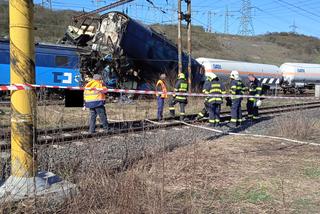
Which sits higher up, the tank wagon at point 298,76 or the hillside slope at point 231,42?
the hillside slope at point 231,42

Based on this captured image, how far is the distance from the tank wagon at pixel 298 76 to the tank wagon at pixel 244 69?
182cm

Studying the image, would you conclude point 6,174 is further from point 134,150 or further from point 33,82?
point 134,150

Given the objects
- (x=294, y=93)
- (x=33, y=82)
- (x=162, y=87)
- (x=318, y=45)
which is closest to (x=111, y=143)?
(x=33, y=82)

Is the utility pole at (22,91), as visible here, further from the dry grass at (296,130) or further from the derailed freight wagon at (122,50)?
the derailed freight wagon at (122,50)

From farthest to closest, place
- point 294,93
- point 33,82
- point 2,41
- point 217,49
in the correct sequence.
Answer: point 217,49
point 294,93
point 2,41
point 33,82

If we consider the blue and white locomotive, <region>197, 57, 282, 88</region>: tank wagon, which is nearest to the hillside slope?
<region>197, 57, 282, 88</region>: tank wagon

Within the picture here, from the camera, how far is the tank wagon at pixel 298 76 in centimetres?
3928

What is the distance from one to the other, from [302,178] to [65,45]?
1636cm

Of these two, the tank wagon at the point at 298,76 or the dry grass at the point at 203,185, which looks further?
the tank wagon at the point at 298,76

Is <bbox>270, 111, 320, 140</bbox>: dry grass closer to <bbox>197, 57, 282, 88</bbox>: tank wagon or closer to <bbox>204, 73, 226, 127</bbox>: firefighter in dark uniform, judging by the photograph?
<bbox>204, 73, 226, 127</bbox>: firefighter in dark uniform

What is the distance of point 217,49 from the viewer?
6756 cm

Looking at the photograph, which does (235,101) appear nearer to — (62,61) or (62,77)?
(62,77)

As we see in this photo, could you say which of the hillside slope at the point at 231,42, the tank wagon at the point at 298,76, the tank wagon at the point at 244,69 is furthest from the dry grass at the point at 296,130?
the hillside slope at the point at 231,42

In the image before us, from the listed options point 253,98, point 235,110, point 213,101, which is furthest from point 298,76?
point 213,101
